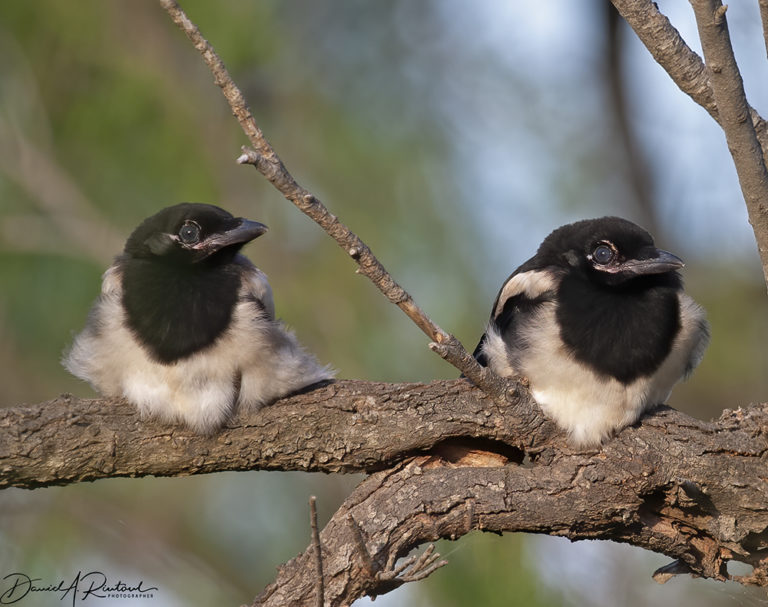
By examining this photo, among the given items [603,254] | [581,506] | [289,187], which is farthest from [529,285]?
[289,187]

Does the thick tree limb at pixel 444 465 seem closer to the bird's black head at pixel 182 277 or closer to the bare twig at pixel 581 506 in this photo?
the bare twig at pixel 581 506

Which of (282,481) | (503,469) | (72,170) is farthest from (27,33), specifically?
(503,469)

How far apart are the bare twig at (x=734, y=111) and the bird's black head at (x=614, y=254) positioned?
2.14 feet

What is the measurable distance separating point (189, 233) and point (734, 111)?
2.11 metres

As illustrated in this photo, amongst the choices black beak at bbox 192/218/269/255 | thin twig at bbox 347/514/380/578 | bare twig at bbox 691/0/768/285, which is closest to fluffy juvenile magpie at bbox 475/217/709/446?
bare twig at bbox 691/0/768/285

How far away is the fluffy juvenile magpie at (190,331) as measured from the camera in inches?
142

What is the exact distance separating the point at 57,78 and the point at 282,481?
3818 mm

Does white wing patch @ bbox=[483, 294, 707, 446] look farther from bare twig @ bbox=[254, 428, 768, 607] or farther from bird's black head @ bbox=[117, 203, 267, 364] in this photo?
bird's black head @ bbox=[117, 203, 267, 364]

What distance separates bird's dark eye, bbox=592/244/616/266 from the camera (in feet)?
13.1

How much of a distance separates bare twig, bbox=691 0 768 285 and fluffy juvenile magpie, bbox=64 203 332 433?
170 cm

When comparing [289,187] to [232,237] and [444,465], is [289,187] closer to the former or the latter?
[232,237]

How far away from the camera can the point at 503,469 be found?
365cm

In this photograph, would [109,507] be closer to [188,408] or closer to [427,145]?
[427,145]

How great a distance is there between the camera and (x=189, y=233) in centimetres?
394
